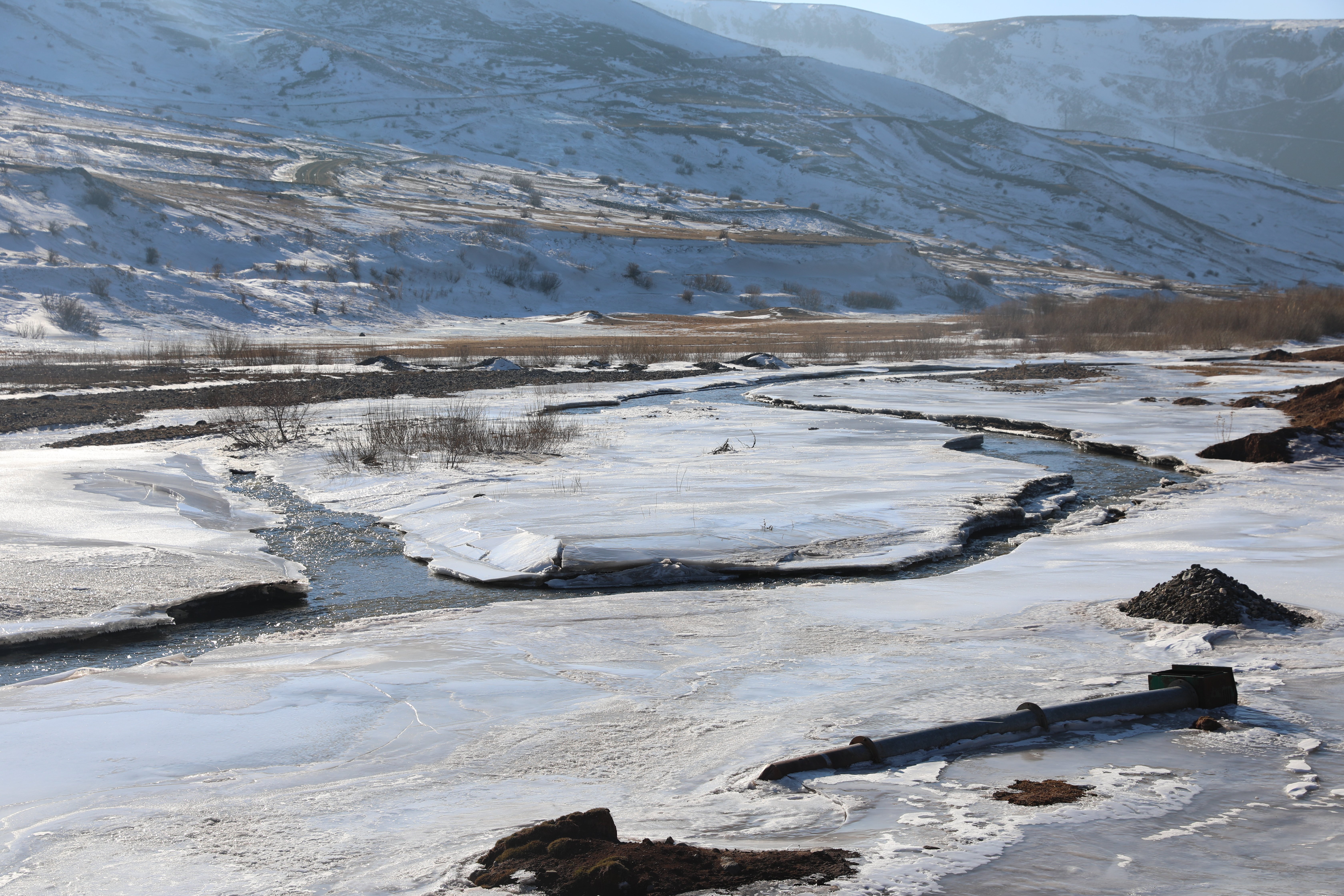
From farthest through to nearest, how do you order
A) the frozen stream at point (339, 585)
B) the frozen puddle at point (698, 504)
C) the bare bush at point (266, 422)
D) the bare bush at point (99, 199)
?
the bare bush at point (99, 199) → the bare bush at point (266, 422) → the frozen puddle at point (698, 504) → the frozen stream at point (339, 585)

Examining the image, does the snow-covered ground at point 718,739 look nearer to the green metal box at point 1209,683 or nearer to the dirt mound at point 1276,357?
the green metal box at point 1209,683

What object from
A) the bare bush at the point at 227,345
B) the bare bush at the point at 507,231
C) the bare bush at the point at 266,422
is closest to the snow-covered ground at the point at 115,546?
the bare bush at the point at 266,422

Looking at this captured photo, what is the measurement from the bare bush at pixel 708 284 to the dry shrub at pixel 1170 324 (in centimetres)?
1912

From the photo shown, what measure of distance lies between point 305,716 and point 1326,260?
122m

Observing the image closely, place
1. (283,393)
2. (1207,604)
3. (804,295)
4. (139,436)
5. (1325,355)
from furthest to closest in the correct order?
(804,295) < (1325,355) < (283,393) < (139,436) < (1207,604)

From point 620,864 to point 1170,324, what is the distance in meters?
44.2

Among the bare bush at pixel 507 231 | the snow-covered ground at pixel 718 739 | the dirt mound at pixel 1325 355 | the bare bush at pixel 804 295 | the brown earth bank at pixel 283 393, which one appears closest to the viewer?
the snow-covered ground at pixel 718 739

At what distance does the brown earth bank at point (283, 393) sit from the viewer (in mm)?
19297

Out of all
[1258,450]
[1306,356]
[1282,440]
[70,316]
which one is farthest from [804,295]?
[1258,450]

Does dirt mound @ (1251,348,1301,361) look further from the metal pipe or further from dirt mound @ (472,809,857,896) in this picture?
dirt mound @ (472,809,857,896)

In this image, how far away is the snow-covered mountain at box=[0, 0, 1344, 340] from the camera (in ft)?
165

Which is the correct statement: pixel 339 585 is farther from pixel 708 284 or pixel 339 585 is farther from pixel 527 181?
pixel 527 181

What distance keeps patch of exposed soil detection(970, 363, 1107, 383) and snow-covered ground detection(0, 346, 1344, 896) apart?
721 inches

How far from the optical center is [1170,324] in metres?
42.2
